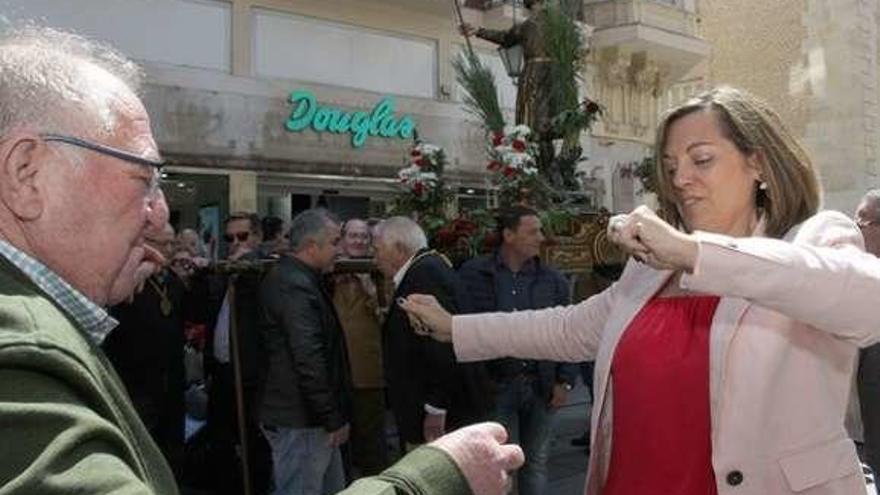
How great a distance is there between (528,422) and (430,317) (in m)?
2.68

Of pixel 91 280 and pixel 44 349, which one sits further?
pixel 91 280

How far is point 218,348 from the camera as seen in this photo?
18.6ft

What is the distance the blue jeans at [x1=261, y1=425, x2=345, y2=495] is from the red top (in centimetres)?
279

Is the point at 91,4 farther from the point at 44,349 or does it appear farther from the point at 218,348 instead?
the point at 44,349

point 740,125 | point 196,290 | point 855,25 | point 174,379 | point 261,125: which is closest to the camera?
point 740,125

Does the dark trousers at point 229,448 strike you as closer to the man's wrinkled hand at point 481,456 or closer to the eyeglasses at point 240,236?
the eyeglasses at point 240,236

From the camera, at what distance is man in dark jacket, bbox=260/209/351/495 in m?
4.51

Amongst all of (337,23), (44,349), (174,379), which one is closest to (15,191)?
(44,349)

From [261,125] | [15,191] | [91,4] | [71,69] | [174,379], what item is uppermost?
[91,4]

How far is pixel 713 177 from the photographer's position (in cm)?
207

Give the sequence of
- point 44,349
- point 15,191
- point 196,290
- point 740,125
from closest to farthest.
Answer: point 44,349, point 15,191, point 740,125, point 196,290

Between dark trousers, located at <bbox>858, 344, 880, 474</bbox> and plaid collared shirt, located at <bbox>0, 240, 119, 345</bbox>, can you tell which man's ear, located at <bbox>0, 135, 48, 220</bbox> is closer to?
plaid collared shirt, located at <bbox>0, 240, 119, 345</bbox>

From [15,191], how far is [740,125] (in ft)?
5.07

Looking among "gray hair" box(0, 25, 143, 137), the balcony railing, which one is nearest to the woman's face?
"gray hair" box(0, 25, 143, 137)
